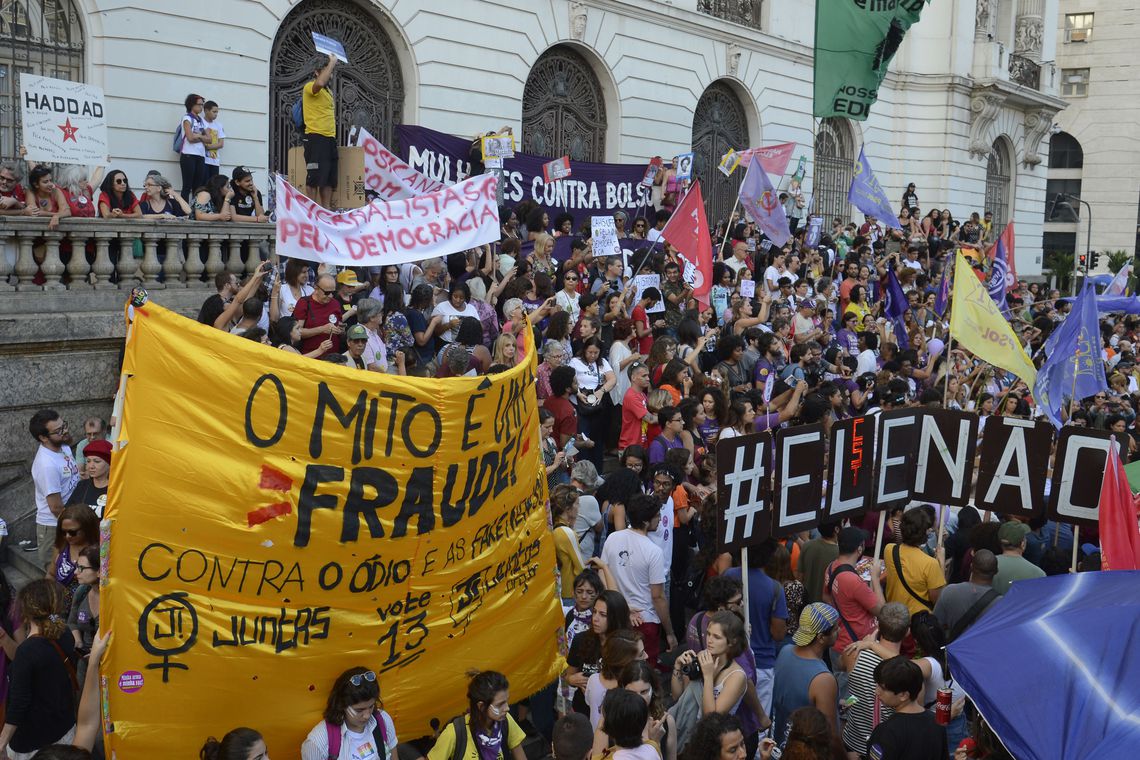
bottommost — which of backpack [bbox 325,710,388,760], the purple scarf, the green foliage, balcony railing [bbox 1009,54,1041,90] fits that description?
the purple scarf

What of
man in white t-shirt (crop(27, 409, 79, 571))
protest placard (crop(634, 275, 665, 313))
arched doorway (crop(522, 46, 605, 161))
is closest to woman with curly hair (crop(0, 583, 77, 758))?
man in white t-shirt (crop(27, 409, 79, 571))

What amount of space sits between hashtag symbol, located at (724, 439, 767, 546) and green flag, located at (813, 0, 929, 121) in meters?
11.8

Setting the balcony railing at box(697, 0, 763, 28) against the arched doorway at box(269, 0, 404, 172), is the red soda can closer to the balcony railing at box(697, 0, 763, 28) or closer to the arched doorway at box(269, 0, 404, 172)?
the arched doorway at box(269, 0, 404, 172)

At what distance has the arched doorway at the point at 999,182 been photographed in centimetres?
3553

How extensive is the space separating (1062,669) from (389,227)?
609 cm

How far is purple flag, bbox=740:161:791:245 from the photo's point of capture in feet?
56.0

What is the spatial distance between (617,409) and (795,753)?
5890mm

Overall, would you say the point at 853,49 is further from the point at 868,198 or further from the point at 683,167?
the point at 683,167

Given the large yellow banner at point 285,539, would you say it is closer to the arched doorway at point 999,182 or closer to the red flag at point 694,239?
the red flag at point 694,239

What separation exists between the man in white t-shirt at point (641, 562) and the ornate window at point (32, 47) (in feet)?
31.6

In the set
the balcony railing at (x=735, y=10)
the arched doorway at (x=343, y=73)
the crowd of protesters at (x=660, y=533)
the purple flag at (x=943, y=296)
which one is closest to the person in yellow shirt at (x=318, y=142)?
the crowd of protesters at (x=660, y=533)

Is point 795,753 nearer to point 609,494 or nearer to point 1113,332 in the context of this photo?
point 609,494

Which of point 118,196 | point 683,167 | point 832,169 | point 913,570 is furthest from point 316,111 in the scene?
point 832,169

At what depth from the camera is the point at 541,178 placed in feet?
53.4
